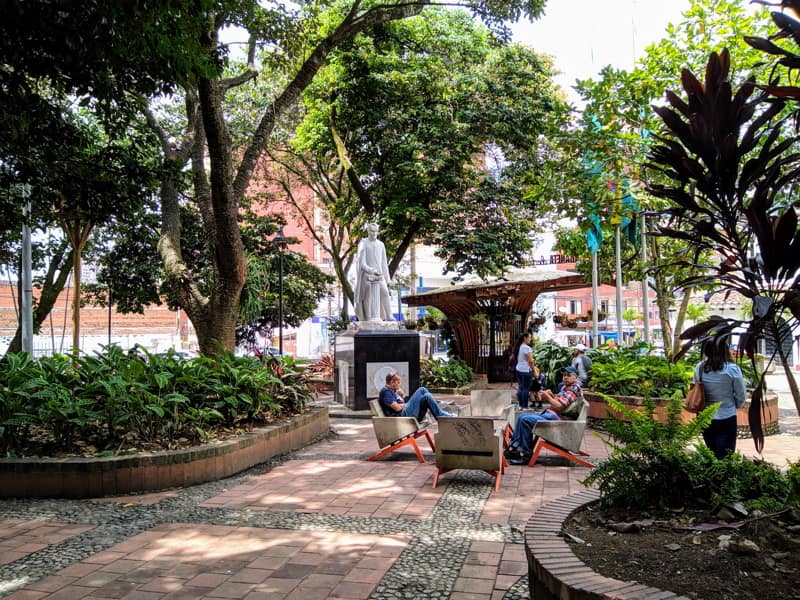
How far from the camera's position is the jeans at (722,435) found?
623 cm

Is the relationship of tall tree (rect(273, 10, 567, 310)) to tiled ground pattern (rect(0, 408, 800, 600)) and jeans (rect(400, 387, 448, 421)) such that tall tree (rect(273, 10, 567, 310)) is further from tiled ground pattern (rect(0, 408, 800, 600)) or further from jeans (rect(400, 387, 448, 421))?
tiled ground pattern (rect(0, 408, 800, 600))

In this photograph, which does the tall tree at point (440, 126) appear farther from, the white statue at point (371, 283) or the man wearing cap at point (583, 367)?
the man wearing cap at point (583, 367)

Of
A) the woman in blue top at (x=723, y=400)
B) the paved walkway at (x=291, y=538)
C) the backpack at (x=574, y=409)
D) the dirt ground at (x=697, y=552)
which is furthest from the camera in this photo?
the backpack at (x=574, y=409)

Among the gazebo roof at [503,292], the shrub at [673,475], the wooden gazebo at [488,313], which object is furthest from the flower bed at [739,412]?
the wooden gazebo at [488,313]

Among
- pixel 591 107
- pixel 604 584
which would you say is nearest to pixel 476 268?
pixel 591 107

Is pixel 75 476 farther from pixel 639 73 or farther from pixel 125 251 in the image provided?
pixel 125 251

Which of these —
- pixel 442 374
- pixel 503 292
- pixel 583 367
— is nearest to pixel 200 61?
pixel 583 367

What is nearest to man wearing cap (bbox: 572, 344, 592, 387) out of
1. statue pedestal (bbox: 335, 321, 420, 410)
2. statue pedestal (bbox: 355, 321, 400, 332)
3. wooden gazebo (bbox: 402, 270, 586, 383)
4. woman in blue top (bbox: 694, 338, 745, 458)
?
statue pedestal (bbox: 335, 321, 420, 410)

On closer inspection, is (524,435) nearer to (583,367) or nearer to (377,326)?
(583,367)

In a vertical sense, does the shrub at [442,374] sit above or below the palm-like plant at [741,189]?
below

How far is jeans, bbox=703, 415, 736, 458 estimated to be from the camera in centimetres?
623

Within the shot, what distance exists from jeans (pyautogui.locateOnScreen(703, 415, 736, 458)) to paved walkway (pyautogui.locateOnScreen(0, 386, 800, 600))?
1339mm

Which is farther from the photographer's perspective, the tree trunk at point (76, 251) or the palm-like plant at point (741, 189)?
the tree trunk at point (76, 251)

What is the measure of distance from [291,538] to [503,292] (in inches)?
565
